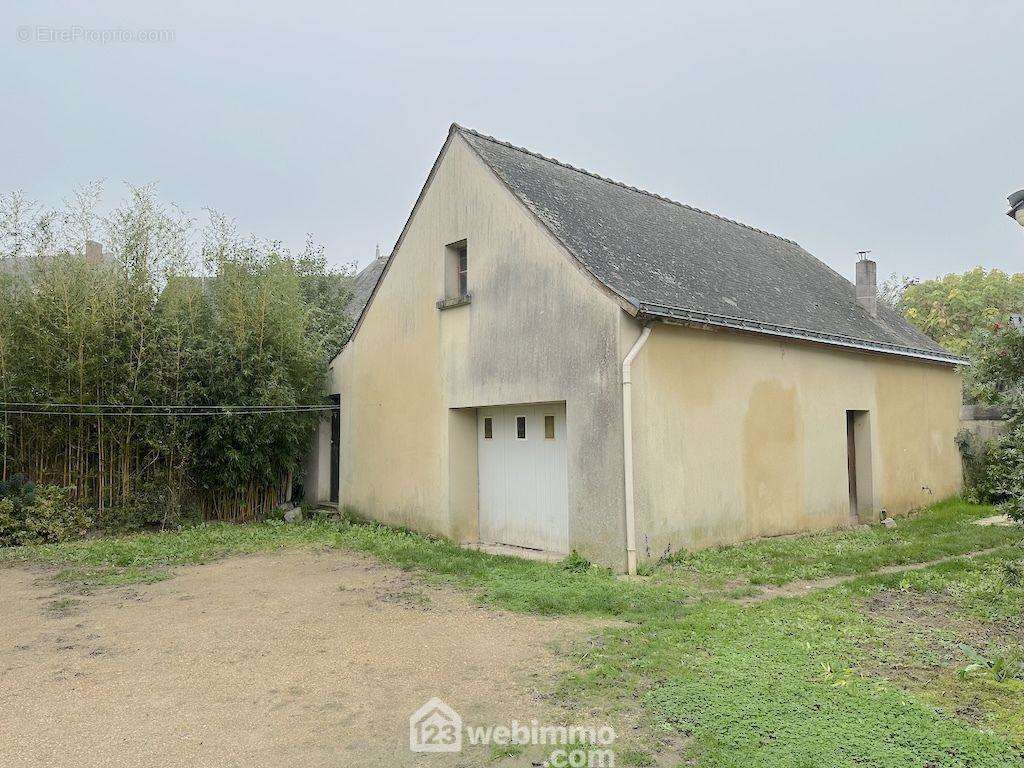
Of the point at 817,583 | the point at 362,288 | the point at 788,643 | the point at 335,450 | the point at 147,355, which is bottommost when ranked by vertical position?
the point at 817,583

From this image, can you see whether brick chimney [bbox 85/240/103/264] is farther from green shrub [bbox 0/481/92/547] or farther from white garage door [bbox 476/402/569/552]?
white garage door [bbox 476/402/569/552]

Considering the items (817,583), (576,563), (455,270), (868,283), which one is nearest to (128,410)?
(455,270)

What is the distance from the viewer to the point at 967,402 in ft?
45.6

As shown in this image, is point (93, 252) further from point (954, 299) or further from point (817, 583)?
point (954, 299)

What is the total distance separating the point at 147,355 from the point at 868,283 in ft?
43.8

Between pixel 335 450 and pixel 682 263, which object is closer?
pixel 682 263

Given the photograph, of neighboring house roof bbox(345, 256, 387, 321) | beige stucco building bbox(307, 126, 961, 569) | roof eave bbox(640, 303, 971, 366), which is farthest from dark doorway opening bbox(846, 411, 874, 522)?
neighboring house roof bbox(345, 256, 387, 321)

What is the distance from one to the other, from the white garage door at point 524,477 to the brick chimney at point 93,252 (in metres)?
6.65

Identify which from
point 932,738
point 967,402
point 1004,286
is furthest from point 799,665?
point 1004,286

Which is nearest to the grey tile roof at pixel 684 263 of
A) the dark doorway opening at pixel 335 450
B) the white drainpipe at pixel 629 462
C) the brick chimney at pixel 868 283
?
the brick chimney at pixel 868 283

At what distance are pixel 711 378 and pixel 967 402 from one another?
368 inches

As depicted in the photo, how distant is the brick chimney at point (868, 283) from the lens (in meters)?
13.1

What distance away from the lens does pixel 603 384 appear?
7367 mm

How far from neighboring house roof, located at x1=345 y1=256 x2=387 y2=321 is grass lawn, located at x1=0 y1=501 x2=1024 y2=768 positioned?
29.2 ft
